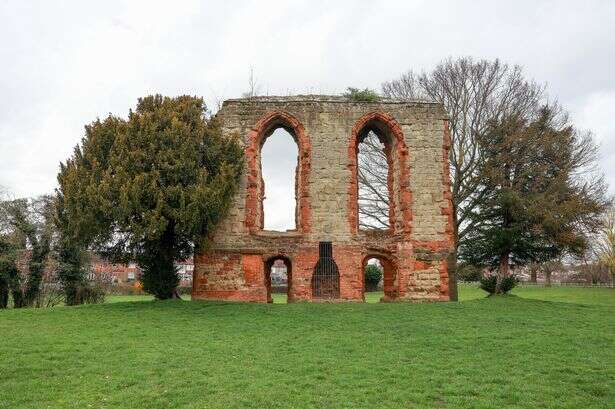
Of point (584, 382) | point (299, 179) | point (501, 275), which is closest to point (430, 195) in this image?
point (299, 179)

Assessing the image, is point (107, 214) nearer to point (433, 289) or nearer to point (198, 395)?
point (198, 395)

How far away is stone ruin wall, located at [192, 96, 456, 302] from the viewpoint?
1617 cm

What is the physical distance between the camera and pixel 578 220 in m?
20.0

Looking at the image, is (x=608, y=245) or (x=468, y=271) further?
(x=608, y=245)

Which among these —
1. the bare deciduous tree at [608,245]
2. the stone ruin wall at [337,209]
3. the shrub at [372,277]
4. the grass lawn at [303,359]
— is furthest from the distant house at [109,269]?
the bare deciduous tree at [608,245]

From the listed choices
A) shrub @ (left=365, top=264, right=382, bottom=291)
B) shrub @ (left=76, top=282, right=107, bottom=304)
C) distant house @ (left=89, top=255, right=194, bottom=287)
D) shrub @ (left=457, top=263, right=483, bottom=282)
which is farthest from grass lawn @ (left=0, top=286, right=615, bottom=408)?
shrub @ (left=365, top=264, right=382, bottom=291)

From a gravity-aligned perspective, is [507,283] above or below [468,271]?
below

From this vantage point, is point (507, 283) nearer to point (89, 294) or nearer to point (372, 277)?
point (372, 277)

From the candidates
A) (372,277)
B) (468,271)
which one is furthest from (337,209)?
(372,277)

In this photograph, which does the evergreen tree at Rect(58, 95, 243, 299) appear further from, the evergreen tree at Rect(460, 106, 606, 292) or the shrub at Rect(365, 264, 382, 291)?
the shrub at Rect(365, 264, 382, 291)

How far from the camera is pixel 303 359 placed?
823cm

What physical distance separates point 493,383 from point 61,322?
9748mm

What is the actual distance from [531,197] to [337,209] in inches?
340

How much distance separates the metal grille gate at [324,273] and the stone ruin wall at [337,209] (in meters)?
0.19
